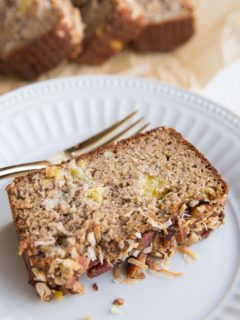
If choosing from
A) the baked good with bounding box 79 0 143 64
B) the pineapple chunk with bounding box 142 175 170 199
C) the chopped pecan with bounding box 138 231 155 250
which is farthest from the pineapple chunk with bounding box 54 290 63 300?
the baked good with bounding box 79 0 143 64

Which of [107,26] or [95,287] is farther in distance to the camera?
[107,26]

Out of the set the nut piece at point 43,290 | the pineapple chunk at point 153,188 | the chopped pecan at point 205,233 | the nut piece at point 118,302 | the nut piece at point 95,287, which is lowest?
the nut piece at point 43,290

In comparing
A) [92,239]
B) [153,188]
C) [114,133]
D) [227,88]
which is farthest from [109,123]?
[227,88]

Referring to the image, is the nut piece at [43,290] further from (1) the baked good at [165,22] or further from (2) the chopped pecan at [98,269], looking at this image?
(1) the baked good at [165,22]

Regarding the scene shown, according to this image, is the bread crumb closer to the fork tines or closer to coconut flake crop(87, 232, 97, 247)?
coconut flake crop(87, 232, 97, 247)

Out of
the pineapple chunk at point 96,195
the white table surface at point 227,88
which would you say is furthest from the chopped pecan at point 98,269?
the white table surface at point 227,88

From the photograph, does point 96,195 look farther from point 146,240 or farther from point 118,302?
point 118,302
